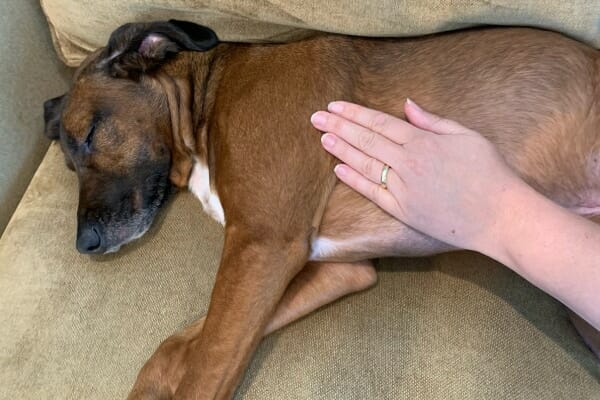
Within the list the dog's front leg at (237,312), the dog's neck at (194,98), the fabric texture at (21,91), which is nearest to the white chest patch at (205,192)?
the dog's neck at (194,98)

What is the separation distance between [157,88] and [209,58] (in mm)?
145

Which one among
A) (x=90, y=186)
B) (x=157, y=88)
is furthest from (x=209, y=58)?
(x=90, y=186)

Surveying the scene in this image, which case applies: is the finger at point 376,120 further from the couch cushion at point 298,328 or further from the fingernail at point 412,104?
the couch cushion at point 298,328

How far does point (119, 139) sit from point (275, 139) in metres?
0.41

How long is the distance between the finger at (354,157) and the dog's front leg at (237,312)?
20 cm

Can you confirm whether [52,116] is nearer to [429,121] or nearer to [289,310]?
[289,310]

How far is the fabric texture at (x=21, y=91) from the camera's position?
1622 mm

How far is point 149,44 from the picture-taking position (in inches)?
56.2

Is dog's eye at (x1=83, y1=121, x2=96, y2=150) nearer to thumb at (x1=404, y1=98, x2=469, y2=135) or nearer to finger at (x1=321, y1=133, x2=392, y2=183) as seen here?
finger at (x1=321, y1=133, x2=392, y2=183)

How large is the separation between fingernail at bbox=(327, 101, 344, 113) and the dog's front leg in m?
0.29

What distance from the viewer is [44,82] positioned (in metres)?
1.75

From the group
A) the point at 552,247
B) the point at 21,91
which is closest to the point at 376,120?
the point at 552,247

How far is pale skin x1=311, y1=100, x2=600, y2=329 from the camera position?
107 cm

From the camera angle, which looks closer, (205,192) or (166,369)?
(166,369)
